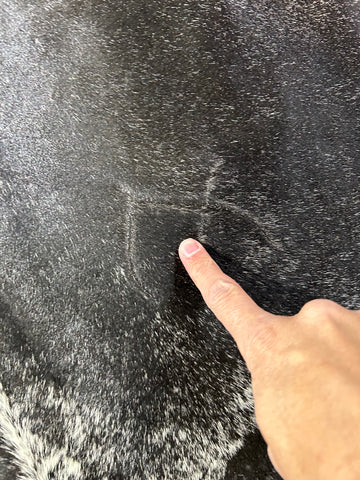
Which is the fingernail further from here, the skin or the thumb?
the skin

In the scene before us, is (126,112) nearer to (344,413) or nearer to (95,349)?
(95,349)

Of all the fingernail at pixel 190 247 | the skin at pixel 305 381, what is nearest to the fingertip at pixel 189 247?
the fingernail at pixel 190 247

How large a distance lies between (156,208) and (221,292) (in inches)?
9.4

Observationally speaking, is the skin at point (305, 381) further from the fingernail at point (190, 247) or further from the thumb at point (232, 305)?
the fingernail at point (190, 247)

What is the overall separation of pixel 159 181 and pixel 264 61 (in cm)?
37

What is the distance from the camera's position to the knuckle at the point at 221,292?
2.79 ft

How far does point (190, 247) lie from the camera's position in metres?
0.90

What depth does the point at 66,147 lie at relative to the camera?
939 millimetres

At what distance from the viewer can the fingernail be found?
2.95 ft

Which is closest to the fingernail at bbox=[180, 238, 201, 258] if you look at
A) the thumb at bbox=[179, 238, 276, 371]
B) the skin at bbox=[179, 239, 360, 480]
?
the thumb at bbox=[179, 238, 276, 371]

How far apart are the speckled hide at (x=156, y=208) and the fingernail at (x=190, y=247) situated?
0.08ft

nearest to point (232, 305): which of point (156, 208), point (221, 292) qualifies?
point (221, 292)

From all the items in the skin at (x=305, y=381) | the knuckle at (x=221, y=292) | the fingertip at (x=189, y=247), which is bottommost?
the skin at (x=305, y=381)

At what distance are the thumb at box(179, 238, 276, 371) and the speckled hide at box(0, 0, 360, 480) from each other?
4 centimetres
